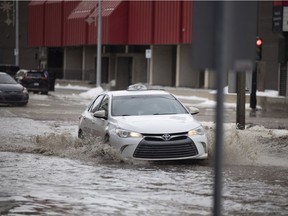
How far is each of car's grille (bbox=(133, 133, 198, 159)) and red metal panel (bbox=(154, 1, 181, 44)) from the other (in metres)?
34.2

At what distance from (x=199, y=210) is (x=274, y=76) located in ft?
118

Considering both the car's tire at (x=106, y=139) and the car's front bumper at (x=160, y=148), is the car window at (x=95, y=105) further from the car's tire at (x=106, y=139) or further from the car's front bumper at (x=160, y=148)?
the car's front bumper at (x=160, y=148)

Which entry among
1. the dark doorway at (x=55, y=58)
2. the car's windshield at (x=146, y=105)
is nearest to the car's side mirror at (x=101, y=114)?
the car's windshield at (x=146, y=105)

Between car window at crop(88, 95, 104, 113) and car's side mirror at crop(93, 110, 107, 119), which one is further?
car window at crop(88, 95, 104, 113)

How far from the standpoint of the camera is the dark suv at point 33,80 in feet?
137

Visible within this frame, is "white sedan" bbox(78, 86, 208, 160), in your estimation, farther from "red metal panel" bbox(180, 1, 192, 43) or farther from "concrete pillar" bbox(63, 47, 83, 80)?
"concrete pillar" bbox(63, 47, 83, 80)

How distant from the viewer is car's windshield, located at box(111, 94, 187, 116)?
13.2 m

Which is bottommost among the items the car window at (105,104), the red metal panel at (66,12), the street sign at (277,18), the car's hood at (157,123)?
the car's hood at (157,123)

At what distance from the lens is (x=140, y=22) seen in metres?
49.7

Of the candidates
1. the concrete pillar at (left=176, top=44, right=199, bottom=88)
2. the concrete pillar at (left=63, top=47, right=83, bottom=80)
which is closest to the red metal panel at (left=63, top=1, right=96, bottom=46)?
the concrete pillar at (left=63, top=47, right=83, bottom=80)

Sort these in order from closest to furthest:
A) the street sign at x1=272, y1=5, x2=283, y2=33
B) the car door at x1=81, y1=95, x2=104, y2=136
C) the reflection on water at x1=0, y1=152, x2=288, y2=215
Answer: the reflection on water at x1=0, y1=152, x2=288, y2=215 < the car door at x1=81, y1=95, x2=104, y2=136 < the street sign at x1=272, y1=5, x2=283, y2=33

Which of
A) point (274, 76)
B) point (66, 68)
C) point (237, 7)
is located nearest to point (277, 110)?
point (274, 76)

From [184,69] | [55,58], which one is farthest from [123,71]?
[55,58]

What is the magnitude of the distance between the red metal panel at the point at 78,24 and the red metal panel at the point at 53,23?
1.79 meters
